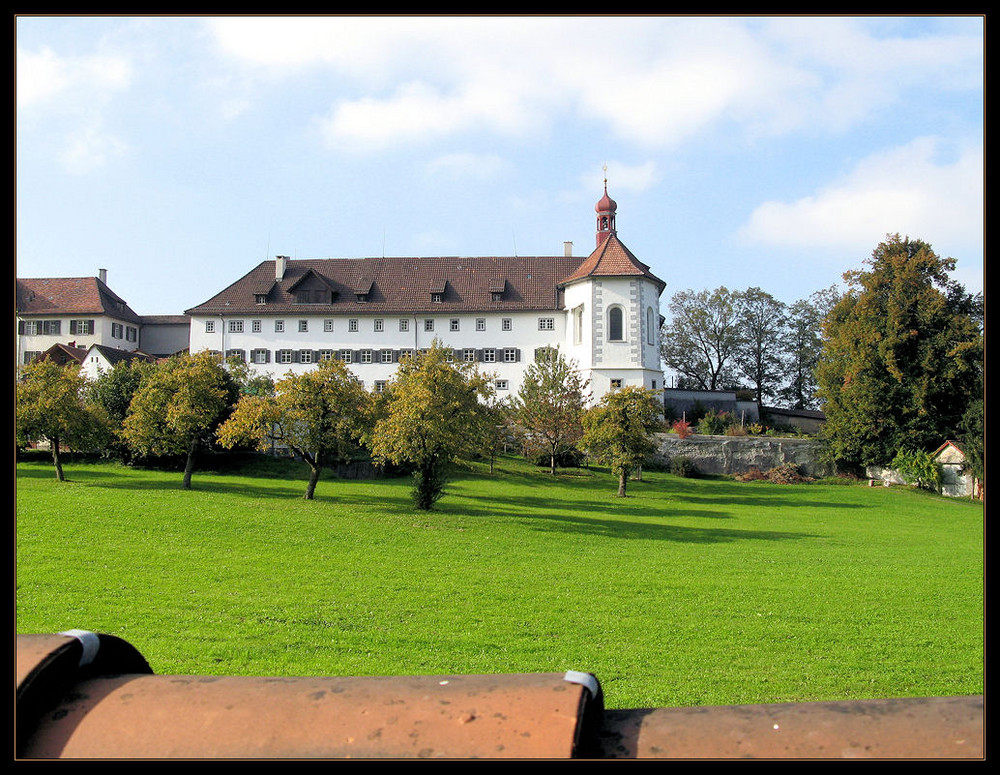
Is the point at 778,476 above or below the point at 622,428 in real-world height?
below

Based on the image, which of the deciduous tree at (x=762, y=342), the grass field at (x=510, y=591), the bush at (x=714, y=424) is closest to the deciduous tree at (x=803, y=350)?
the deciduous tree at (x=762, y=342)

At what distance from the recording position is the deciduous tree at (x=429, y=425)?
28.1 metres

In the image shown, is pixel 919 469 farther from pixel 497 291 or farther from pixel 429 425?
pixel 497 291

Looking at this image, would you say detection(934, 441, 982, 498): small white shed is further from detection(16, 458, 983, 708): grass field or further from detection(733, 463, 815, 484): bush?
detection(16, 458, 983, 708): grass field

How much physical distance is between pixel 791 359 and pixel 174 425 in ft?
195

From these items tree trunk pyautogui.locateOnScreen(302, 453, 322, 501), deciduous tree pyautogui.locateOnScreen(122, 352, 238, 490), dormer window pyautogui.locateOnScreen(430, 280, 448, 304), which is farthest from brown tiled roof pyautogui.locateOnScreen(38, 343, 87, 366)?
tree trunk pyautogui.locateOnScreen(302, 453, 322, 501)

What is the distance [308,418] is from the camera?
96.0 ft

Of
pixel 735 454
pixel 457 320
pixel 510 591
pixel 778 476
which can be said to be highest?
pixel 457 320

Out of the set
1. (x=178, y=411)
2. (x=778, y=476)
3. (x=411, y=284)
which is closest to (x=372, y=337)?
(x=411, y=284)

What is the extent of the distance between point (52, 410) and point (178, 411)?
4.86 m

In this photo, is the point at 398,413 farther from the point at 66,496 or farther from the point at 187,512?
the point at 66,496

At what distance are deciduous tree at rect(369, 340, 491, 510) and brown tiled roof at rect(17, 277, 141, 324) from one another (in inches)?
1738
